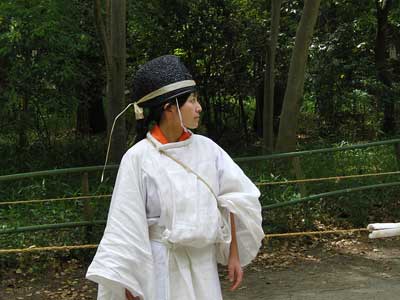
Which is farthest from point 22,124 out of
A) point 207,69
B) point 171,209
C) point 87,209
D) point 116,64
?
point 171,209

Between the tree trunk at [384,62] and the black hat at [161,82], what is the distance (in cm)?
995

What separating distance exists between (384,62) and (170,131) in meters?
10.6

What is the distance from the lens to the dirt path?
5016mm

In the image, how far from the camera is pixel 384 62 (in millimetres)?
12047

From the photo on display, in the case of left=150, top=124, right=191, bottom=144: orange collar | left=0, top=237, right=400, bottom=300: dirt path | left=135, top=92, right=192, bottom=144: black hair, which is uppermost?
left=135, top=92, right=192, bottom=144: black hair

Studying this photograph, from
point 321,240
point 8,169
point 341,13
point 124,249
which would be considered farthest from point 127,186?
point 341,13

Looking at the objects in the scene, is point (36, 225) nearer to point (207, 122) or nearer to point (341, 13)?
point (207, 122)

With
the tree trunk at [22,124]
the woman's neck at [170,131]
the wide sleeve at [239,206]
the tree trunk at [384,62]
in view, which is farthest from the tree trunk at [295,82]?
the woman's neck at [170,131]

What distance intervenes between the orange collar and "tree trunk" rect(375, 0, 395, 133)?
9915 millimetres

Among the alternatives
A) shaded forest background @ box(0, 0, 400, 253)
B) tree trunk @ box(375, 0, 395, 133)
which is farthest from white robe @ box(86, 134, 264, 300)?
tree trunk @ box(375, 0, 395, 133)

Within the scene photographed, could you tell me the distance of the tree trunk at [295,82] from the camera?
7449 millimetres

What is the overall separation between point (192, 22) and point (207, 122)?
1993mm

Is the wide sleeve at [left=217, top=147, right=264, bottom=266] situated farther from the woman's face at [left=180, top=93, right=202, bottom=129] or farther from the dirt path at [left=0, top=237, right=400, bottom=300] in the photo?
the dirt path at [left=0, top=237, right=400, bottom=300]

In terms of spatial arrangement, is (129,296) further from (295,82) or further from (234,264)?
(295,82)
